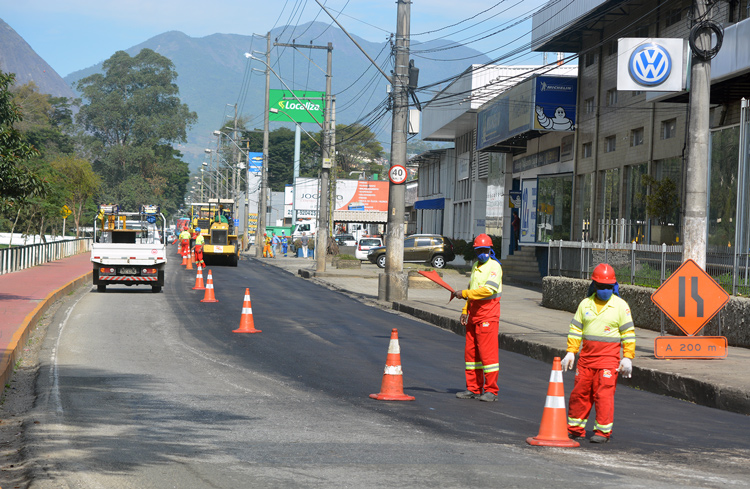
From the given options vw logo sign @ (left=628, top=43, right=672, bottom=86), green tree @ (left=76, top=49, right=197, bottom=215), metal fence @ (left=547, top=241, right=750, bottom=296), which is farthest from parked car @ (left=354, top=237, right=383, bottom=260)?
green tree @ (left=76, top=49, right=197, bottom=215)

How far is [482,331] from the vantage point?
978 cm

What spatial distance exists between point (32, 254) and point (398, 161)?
61.3 feet

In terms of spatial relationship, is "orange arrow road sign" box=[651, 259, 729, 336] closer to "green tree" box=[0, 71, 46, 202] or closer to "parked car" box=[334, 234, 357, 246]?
"green tree" box=[0, 71, 46, 202]

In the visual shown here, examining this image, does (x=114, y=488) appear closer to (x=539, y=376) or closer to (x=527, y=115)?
(x=539, y=376)

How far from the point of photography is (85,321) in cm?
1711

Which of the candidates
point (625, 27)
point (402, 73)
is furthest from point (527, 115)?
point (402, 73)

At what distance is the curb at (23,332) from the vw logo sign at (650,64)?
10998mm

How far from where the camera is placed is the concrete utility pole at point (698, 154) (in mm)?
13227

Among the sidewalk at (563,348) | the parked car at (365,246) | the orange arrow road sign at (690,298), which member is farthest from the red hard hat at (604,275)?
the parked car at (365,246)

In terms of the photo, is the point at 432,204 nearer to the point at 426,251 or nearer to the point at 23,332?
the point at 426,251

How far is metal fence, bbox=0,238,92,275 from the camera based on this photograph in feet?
98.2

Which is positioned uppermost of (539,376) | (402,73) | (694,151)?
(402,73)

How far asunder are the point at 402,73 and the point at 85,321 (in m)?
11.3

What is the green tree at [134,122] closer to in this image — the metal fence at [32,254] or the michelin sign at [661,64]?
the metal fence at [32,254]
